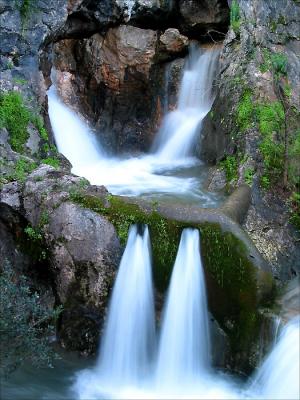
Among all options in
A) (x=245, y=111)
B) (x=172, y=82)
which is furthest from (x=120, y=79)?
(x=245, y=111)

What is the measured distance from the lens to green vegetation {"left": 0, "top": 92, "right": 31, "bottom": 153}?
9.12 meters

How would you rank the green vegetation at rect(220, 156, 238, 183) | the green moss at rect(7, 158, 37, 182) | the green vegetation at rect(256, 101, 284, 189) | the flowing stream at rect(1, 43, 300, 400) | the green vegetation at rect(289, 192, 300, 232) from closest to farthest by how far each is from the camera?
1. the flowing stream at rect(1, 43, 300, 400)
2. the green moss at rect(7, 158, 37, 182)
3. the green vegetation at rect(289, 192, 300, 232)
4. the green vegetation at rect(256, 101, 284, 189)
5. the green vegetation at rect(220, 156, 238, 183)

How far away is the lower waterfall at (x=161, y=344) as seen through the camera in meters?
6.43

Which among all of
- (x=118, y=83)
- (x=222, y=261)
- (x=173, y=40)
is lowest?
(x=222, y=261)

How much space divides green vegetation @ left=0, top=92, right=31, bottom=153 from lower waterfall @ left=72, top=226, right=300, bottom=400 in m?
3.30

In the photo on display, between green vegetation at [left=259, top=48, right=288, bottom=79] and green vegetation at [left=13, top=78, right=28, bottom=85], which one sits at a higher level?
green vegetation at [left=259, top=48, right=288, bottom=79]

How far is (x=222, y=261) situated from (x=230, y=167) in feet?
9.09

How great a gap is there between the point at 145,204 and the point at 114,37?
6.71 meters

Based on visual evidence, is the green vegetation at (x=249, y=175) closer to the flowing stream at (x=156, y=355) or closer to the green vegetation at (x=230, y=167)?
the green vegetation at (x=230, y=167)

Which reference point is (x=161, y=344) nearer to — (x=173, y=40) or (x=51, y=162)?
(x=51, y=162)

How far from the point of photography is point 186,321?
6.77 m

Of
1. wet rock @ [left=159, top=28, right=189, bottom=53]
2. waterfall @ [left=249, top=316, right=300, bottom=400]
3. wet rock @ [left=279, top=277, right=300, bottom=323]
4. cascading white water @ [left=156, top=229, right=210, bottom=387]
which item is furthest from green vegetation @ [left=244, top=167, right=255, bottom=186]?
wet rock @ [left=159, top=28, right=189, bottom=53]

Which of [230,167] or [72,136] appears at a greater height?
[72,136]

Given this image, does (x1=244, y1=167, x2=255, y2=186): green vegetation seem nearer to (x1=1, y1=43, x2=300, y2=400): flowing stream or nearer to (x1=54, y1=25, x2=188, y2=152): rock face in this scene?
(x1=1, y1=43, x2=300, y2=400): flowing stream
